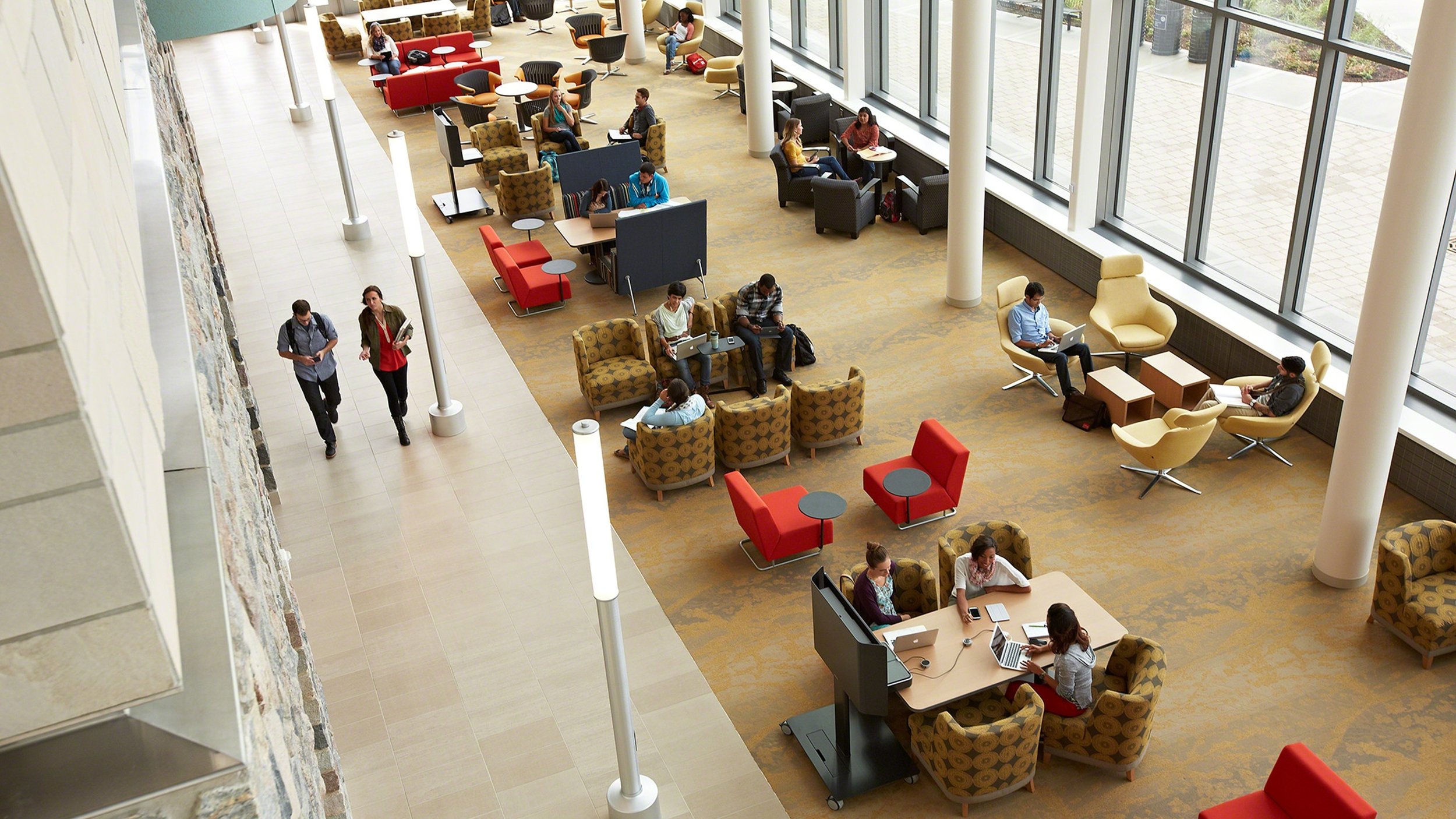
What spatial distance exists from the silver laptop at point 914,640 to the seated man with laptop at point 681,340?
458 cm

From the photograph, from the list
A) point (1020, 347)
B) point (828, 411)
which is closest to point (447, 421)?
point (828, 411)

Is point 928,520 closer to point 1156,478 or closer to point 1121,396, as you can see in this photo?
point 1156,478

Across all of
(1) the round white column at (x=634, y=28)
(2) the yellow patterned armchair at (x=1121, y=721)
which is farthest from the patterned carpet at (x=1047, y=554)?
(1) the round white column at (x=634, y=28)

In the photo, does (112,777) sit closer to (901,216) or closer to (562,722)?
(562,722)

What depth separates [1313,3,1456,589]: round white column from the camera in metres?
7.01

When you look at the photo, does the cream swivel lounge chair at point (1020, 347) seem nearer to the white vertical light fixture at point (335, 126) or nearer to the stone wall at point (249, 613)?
the stone wall at point (249, 613)

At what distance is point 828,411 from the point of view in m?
10.3

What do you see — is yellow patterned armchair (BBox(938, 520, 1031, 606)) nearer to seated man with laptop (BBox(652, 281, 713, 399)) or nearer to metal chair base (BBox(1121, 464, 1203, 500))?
metal chair base (BBox(1121, 464, 1203, 500))

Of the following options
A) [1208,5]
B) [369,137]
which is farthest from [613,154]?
[1208,5]

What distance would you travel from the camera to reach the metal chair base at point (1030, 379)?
11266 millimetres

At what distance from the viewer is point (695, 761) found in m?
7.49

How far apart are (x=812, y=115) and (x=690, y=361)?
716cm

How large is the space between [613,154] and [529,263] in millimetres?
2351

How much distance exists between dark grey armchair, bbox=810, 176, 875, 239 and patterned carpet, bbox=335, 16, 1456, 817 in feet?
1.54
